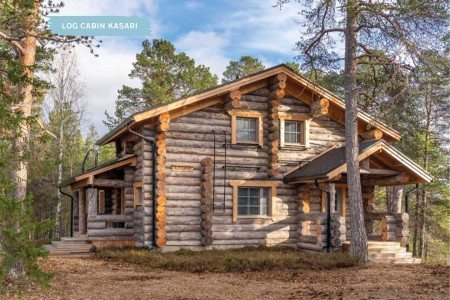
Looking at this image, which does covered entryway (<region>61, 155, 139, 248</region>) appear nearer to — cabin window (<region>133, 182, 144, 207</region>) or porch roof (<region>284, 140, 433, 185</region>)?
cabin window (<region>133, 182, 144, 207</region>)

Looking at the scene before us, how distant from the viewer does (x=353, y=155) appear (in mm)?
15289

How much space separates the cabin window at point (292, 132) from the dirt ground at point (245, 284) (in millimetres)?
6282

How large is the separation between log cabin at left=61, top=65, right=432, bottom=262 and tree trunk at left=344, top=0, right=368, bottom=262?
1.27m

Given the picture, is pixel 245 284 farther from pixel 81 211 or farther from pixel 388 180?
pixel 81 211

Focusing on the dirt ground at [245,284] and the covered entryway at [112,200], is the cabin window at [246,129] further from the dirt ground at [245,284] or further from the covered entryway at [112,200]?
the dirt ground at [245,284]

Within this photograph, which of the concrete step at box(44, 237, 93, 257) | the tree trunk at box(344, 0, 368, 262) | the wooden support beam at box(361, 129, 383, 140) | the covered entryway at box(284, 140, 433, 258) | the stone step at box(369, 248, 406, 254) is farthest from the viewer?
the wooden support beam at box(361, 129, 383, 140)

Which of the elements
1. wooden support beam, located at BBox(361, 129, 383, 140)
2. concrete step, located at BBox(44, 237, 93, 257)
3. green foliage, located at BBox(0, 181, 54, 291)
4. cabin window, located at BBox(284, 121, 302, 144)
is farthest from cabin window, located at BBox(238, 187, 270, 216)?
green foliage, located at BBox(0, 181, 54, 291)

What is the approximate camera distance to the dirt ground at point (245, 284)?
10.3 metres

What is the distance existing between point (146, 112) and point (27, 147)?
472 cm

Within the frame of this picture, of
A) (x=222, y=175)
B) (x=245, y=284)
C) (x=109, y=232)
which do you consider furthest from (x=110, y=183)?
(x=245, y=284)

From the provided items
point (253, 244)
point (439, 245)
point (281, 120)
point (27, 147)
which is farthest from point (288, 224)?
point (439, 245)

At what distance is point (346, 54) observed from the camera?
Answer: 1550cm

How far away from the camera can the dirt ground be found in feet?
33.9

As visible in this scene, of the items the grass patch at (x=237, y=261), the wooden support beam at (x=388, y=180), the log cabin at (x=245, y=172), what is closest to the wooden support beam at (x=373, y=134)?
A: the log cabin at (x=245, y=172)
